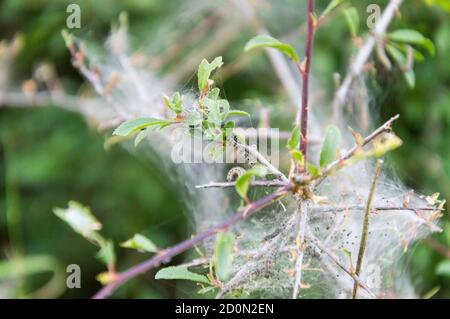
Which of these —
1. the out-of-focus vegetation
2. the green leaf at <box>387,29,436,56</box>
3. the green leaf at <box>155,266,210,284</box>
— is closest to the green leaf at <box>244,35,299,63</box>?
the green leaf at <box>155,266,210,284</box>

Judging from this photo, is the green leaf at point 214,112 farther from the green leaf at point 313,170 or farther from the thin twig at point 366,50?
the thin twig at point 366,50

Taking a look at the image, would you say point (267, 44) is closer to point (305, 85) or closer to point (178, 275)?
point (305, 85)

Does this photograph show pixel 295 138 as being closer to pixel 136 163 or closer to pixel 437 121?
pixel 437 121

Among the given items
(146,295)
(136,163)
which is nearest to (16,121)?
(136,163)

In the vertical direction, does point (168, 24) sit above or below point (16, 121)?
above

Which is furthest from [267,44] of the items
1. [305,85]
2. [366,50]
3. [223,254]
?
[366,50]

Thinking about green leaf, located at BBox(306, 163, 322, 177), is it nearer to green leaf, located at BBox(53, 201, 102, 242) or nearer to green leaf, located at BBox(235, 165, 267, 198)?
green leaf, located at BBox(235, 165, 267, 198)
